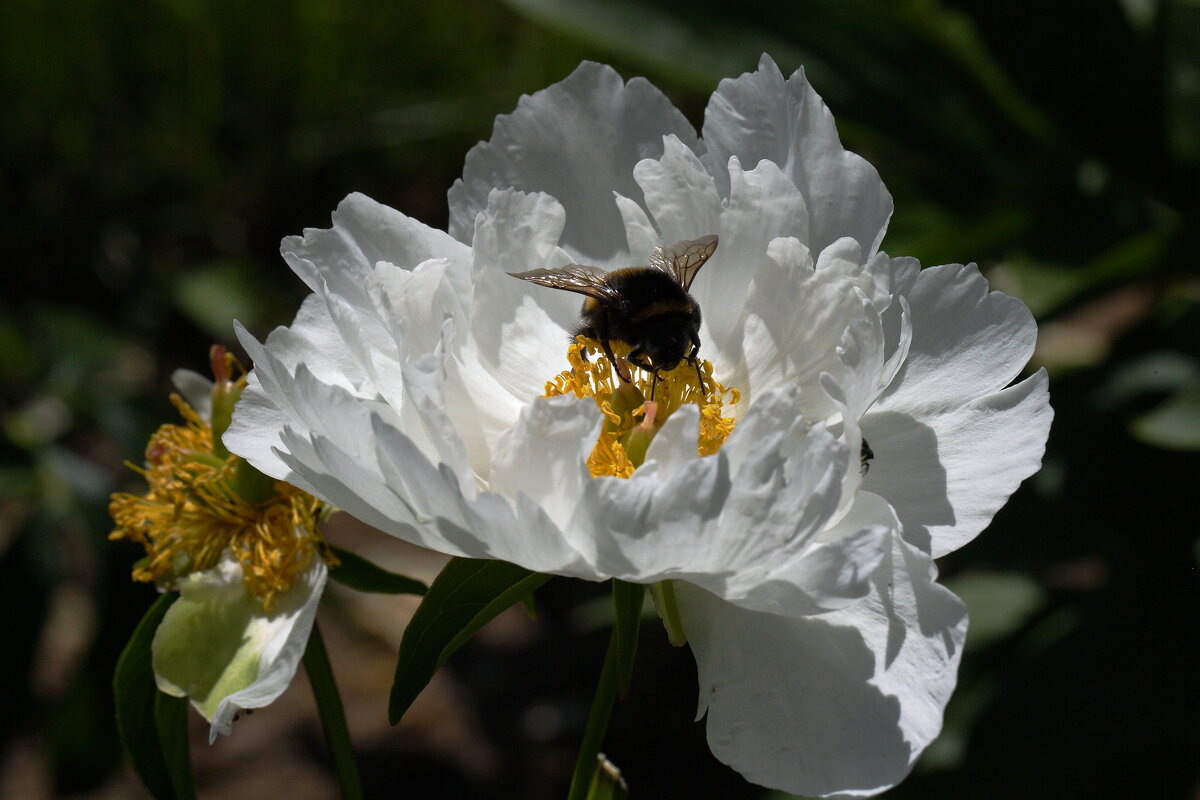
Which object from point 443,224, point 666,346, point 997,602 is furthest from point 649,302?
point 443,224

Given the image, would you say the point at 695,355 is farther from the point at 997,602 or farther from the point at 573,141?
the point at 997,602

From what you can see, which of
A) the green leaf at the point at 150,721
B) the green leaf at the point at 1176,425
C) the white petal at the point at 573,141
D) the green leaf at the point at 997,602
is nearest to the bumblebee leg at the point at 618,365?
the white petal at the point at 573,141

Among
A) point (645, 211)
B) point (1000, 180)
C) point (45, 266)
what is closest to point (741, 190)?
point (645, 211)

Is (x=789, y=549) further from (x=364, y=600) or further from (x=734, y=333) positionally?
(x=364, y=600)

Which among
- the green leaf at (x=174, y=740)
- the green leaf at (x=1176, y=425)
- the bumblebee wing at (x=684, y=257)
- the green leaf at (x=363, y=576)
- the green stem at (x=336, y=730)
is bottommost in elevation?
the green leaf at (x=1176, y=425)

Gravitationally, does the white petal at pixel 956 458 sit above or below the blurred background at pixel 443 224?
above

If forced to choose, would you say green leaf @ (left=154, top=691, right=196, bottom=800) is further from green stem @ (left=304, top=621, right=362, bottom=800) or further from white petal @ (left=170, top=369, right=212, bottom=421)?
white petal @ (left=170, top=369, right=212, bottom=421)

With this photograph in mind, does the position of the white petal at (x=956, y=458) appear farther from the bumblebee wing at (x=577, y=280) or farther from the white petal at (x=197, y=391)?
the white petal at (x=197, y=391)
